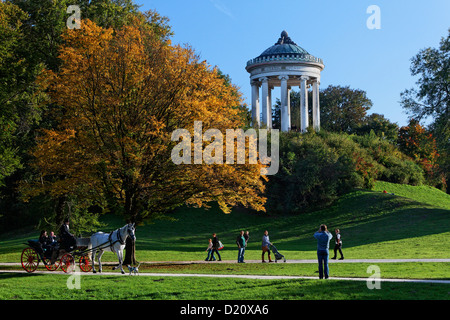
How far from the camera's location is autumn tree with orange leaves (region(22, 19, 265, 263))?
24922 mm

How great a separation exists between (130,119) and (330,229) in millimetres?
25706

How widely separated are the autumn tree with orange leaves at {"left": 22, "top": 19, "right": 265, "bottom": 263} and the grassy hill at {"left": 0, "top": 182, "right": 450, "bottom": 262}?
6739mm

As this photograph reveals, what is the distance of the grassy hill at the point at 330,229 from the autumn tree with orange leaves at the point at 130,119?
674cm

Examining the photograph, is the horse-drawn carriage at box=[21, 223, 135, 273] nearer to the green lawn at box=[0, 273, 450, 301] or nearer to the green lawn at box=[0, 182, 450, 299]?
the green lawn at box=[0, 182, 450, 299]

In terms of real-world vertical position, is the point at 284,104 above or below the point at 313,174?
above

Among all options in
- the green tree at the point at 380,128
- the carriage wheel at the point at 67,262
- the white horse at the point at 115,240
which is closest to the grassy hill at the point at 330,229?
the white horse at the point at 115,240

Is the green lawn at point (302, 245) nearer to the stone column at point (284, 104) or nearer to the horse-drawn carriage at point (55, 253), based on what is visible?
the horse-drawn carriage at point (55, 253)

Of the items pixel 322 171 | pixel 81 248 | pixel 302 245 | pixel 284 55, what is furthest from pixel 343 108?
pixel 81 248

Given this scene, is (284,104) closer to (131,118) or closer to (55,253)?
(131,118)

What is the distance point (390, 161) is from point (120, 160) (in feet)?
160

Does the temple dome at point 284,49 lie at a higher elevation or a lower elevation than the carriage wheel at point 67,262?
higher

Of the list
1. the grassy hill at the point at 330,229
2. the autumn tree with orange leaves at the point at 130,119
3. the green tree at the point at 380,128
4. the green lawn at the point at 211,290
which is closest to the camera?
the green lawn at the point at 211,290

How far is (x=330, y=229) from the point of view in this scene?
46.1m

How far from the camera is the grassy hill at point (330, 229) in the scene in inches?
1294
